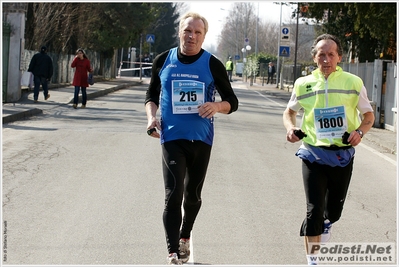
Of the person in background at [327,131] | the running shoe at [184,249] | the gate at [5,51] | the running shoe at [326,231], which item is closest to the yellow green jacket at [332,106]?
the person in background at [327,131]

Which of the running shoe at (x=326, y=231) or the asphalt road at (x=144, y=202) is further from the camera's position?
the asphalt road at (x=144, y=202)

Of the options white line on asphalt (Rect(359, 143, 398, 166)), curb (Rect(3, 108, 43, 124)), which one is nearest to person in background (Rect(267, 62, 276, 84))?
curb (Rect(3, 108, 43, 124))

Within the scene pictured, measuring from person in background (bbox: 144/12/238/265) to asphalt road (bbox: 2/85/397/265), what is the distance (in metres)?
0.56

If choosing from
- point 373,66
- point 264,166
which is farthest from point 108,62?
point 264,166

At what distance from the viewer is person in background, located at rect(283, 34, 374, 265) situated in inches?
222

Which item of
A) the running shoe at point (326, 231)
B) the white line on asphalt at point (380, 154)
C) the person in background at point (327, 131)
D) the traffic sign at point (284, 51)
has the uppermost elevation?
the traffic sign at point (284, 51)

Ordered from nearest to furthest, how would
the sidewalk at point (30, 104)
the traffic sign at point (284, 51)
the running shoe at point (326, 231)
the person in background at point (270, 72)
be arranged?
1. the running shoe at point (326, 231)
2. the sidewalk at point (30, 104)
3. the traffic sign at point (284, 51)
4. the person in background at point (270, 72)

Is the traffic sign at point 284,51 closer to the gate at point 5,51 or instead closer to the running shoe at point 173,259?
the gate at point 5,51

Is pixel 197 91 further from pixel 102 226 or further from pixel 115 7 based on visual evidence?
pixel 115 7

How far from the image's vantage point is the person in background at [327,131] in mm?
5629

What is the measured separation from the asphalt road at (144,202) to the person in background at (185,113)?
56 cm

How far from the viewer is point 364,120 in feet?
18.9

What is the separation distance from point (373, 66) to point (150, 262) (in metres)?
18.1

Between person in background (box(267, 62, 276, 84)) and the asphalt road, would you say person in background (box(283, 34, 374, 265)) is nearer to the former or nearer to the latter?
the asphalt road
